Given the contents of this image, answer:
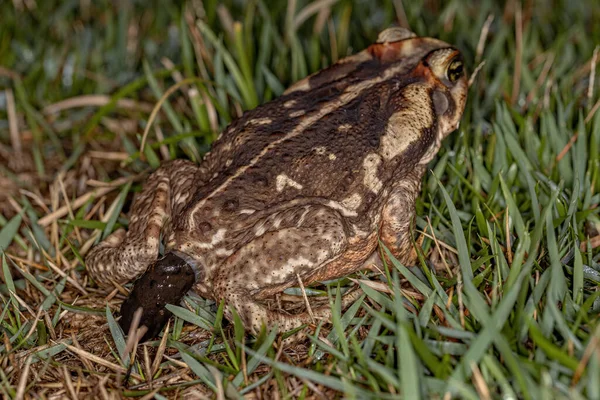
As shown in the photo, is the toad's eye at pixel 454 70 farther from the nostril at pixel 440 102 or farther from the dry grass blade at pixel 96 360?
the dry grass blade at pixel 96 360

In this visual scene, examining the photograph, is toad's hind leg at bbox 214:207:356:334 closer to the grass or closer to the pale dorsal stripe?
the grass

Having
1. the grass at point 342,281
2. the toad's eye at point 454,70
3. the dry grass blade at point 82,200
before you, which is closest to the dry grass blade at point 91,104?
the grass at point 342,281

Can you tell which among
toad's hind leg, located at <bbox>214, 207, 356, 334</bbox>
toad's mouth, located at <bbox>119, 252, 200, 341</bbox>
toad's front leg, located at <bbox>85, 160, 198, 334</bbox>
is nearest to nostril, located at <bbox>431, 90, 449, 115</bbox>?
toad's hind leg, located at <bbox>214, 207, 356, 334</bbox>

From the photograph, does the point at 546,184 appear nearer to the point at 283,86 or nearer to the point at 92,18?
the point at 283,86

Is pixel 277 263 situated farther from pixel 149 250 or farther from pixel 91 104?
pixel 91 104

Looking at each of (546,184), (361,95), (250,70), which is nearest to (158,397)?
(361,95)

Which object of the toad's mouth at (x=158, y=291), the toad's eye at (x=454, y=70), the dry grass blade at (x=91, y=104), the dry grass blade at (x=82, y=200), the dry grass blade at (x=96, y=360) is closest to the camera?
the dry grass blade at (x=96, y=360)

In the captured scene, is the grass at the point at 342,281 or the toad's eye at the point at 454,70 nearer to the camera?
the grass at the point at 342,281
